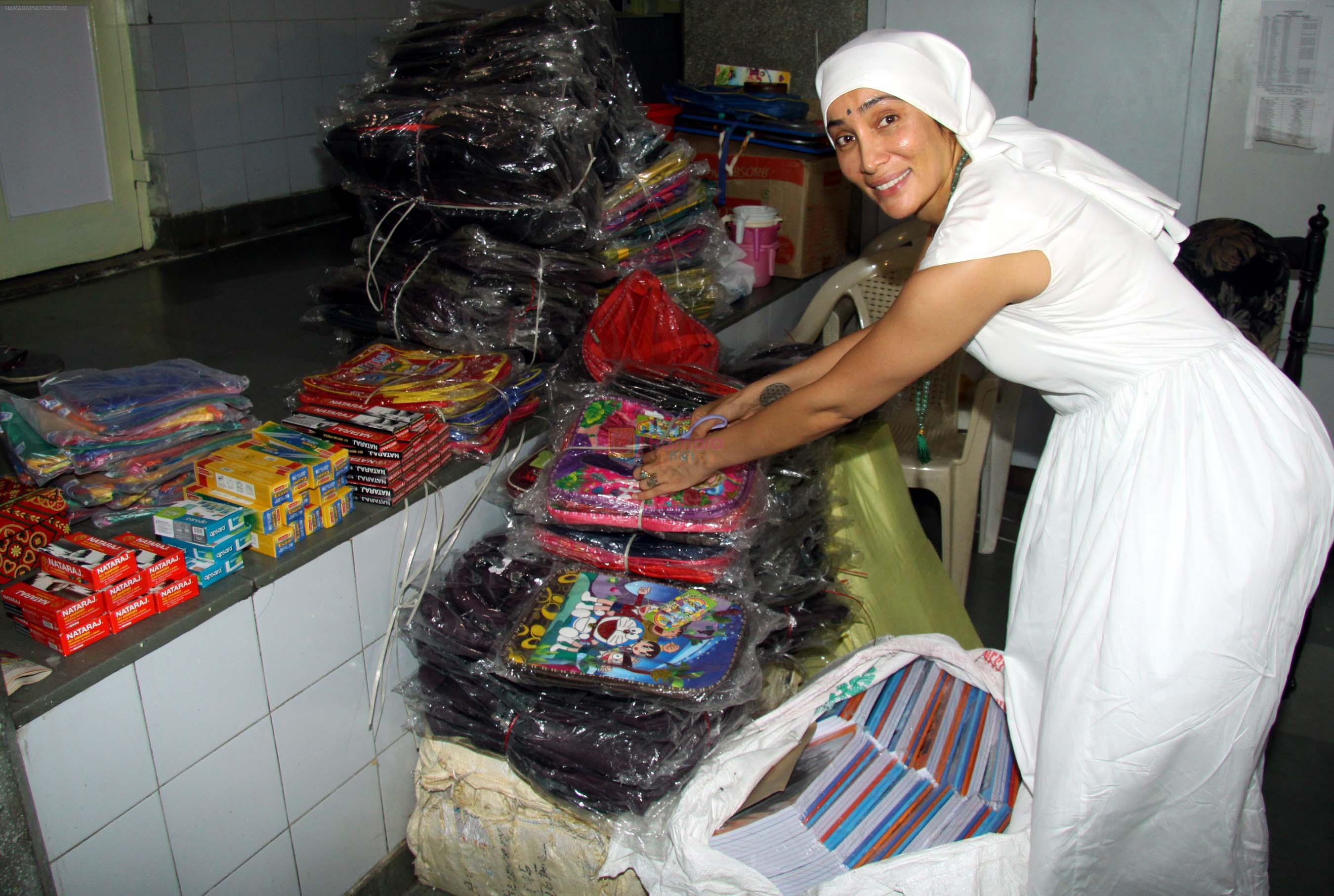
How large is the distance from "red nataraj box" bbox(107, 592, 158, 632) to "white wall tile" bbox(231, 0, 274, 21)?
251cm

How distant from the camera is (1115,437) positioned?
155cm

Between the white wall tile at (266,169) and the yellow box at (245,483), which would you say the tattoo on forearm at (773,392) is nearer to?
the yellow box at (245,483)

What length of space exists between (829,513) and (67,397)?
1450mm

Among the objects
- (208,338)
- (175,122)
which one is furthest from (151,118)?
(208,338)

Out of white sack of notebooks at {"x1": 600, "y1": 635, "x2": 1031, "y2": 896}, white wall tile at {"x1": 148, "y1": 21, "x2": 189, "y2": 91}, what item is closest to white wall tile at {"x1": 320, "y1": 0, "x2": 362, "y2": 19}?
white wall tile at {"x1": 148, "y1": 21, "x2": 189, "y2": 91}

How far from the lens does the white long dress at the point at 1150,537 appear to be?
147 cm

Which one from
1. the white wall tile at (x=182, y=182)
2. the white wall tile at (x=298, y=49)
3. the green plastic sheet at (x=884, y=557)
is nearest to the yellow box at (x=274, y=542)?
the green plastic sheet at (x=884, y=557)

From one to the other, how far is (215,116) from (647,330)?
74.2 inches

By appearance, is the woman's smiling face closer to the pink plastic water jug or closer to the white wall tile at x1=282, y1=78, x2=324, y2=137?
the pink plastic water jug

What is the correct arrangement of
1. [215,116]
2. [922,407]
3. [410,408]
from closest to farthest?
[410,408] < [922,407] < [215,116]

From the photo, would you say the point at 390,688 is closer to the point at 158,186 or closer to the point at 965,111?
the point at 965,111

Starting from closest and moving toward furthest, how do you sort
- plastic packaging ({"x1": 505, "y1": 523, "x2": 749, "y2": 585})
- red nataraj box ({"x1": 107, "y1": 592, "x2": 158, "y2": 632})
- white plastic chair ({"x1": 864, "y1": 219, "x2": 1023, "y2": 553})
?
red nataraj box ({"x1": 107, "y1": 592, "x2": 158, "y2": 632}) → plastic packaging ({"x1": 505, "y1": 523, "x2": 749, "y2": 585}) → white plastic chair ({"x1": 864, "y1": 219, "x2": 1023, "y2": 553})

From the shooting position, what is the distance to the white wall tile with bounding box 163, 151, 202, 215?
3250mm

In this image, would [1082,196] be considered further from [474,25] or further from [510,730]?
[474,25]
